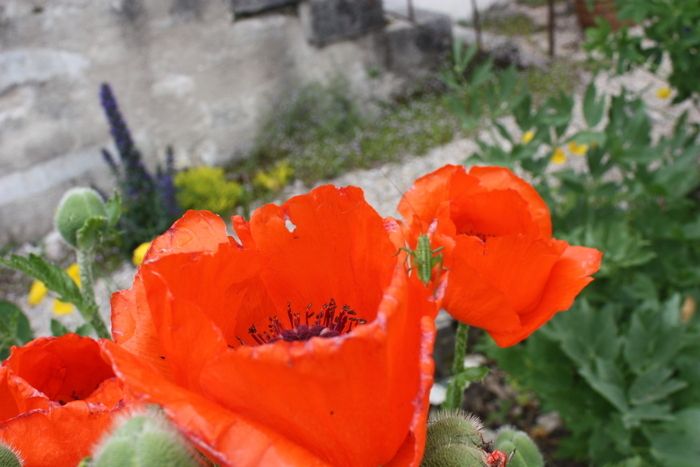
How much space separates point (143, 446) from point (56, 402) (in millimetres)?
209

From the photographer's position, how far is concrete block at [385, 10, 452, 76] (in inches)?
190

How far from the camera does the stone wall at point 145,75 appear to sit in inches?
161

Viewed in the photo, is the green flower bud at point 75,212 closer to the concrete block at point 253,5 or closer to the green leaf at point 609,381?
the green leaf at point 609,381

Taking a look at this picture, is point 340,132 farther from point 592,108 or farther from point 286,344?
point 286,344

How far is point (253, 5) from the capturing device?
4.43 m

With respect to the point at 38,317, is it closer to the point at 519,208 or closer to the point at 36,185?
the point at 36,185

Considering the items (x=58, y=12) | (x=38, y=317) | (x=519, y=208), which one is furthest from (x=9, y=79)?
(x=519, y=208)

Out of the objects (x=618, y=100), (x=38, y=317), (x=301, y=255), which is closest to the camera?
(x=301, y=255)

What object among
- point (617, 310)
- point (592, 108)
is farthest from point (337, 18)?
point (617, 310)

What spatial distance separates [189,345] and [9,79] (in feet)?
13.4

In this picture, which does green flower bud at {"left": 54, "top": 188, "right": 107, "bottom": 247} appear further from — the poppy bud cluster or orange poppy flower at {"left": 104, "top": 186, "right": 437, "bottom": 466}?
the poppy bud cluster

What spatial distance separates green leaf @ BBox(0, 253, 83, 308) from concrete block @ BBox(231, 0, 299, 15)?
12.7 ft

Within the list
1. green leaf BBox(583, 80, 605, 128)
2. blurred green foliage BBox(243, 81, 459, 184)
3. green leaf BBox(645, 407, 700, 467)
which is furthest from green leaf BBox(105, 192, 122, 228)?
blurred green foliage BBox(243, 81, 459, 184)

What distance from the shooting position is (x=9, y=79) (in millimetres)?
4000
